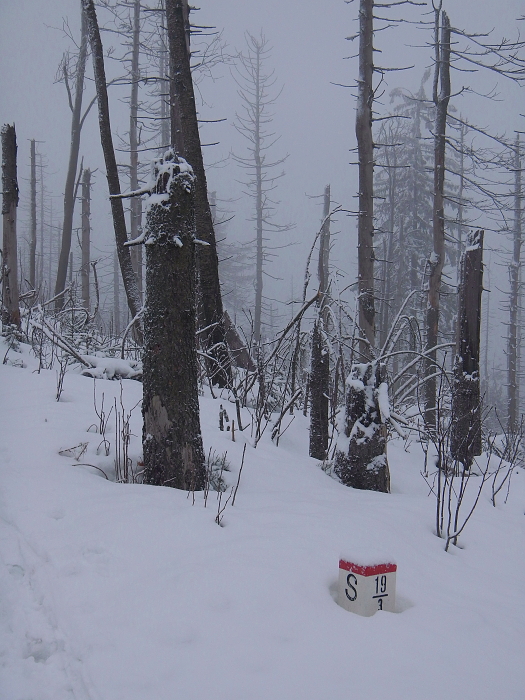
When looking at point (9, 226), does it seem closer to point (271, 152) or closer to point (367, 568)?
point (367, 568)

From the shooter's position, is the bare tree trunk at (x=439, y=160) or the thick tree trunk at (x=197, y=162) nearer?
the thick tree trunk at (x=197, y=162)

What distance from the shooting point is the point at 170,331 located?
3.24 m

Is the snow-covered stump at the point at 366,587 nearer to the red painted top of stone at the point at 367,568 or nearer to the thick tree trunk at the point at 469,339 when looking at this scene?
the red painted top of stone at the point at 367,568

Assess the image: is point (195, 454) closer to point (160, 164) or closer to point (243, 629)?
point (243, 629)

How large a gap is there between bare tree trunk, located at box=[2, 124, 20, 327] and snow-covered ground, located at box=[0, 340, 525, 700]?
4707mm

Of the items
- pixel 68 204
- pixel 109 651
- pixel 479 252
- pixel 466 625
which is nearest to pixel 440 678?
pixel 466 625

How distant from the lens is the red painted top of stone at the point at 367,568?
199cm

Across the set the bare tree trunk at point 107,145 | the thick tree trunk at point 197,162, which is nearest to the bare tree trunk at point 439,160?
the thick tree trunk at point 197,162

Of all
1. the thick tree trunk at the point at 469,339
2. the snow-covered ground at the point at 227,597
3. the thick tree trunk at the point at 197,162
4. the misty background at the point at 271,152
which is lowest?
the snow-covered ground at the point at 227,597

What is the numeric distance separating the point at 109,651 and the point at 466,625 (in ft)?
4.45

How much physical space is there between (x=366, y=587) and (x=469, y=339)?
548 cm

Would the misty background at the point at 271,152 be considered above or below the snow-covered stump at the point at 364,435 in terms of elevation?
above

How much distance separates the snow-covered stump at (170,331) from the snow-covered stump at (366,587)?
1392mm

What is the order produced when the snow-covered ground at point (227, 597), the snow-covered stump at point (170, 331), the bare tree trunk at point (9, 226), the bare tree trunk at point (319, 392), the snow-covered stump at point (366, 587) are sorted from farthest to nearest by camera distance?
the bare tree trunk at point (9, 226) < the bare tree trunk at point (319, 392) < the snow-covered stump at point (170, 331) < the snow-covered stump at point (366, 587) < the snow-covered ground at point (227, 597)
